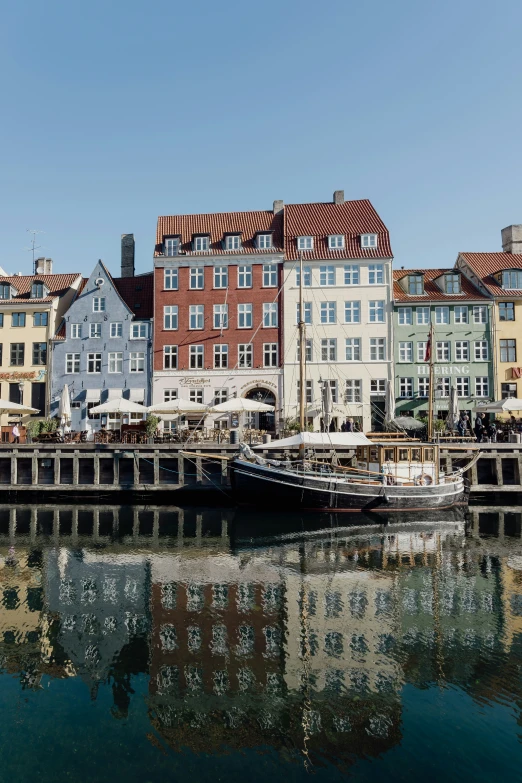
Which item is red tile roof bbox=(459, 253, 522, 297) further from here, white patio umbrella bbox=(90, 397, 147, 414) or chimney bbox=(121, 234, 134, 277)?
chimney bbox=(121, 234, 134, 277)

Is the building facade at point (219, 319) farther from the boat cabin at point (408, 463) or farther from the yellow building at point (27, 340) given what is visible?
the boat cabin at point (408, 463)

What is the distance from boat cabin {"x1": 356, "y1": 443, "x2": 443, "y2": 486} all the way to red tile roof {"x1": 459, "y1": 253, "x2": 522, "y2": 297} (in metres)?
19.1

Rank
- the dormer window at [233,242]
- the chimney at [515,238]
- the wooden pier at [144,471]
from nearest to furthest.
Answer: the wooden pier at [144,471]
the dormer window at [233,242]
the chimney at [515,238]

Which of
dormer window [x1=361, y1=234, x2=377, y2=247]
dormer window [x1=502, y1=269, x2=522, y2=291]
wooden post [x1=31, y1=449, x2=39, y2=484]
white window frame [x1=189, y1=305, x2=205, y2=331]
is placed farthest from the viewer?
→ dormer window [x1=361, y1=234, x2=377, y2=247]

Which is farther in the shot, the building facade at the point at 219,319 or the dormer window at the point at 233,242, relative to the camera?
the dormer window at the point at 233,242

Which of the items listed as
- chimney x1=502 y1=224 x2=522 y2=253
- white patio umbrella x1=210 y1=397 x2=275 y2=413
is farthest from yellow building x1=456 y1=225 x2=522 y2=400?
white patio umbrella x1=210 y1=397 x2=275 y2=413

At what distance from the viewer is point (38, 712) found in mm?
10984

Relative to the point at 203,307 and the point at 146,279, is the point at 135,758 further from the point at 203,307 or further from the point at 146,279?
the point at 146,279

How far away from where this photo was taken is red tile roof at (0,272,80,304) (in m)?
47.9

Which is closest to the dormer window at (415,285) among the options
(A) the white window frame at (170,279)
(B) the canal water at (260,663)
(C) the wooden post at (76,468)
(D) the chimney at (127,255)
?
(A) the white window frame at (170,279)

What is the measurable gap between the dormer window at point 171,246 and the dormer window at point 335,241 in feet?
40.9

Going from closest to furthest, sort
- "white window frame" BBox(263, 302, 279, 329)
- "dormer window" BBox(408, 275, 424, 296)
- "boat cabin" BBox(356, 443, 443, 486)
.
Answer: "boat cabin" BBox(356, 443, 443, 486) < "white window frame" BBox(263, 302, 279, 329) < "dormer window" BBox(408, 275, 424, 296)

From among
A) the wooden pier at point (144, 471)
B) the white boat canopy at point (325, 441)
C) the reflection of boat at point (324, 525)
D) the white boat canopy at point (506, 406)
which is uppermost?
the white boat canopy at point (506, 406)

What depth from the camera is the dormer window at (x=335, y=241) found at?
150 feet
